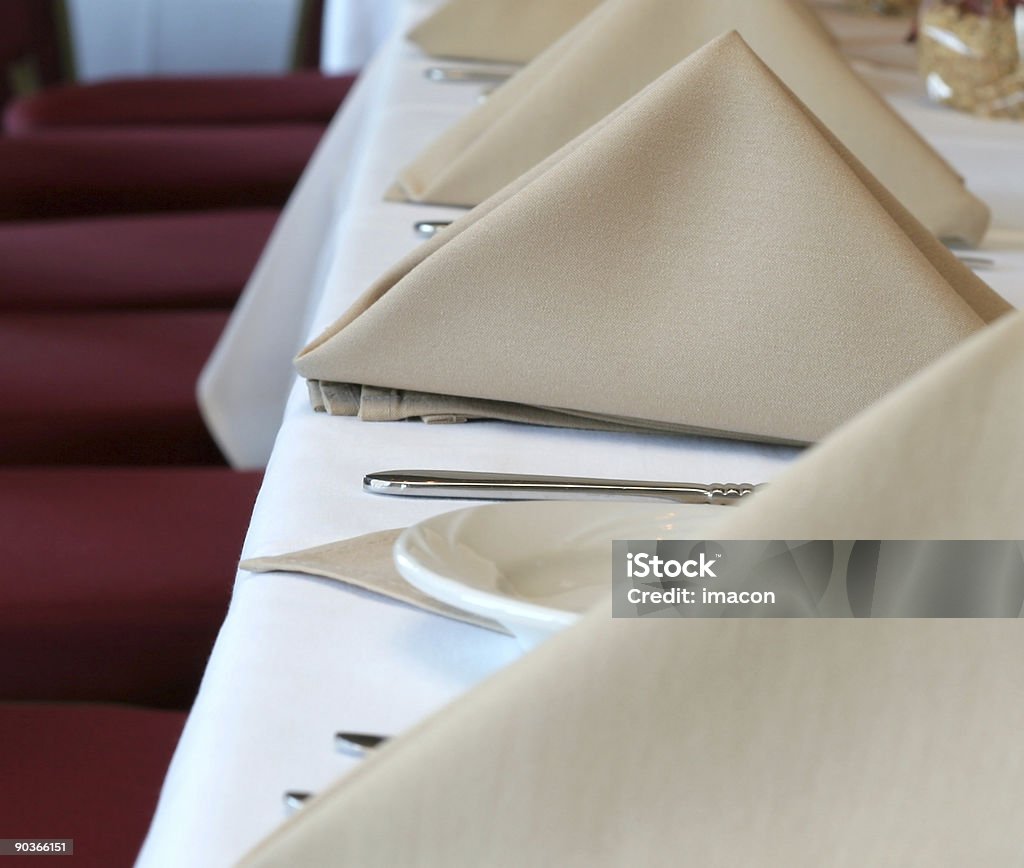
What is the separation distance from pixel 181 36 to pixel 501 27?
2.29 meters

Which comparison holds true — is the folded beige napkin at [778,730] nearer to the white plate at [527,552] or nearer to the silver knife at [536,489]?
the white plate at [527,552]

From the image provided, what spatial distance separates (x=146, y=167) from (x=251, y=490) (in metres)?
1.25

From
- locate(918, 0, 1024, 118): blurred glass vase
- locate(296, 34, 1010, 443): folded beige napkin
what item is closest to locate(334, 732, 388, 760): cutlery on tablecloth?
locate(296, 34, 1010, 443): folded beige napkin

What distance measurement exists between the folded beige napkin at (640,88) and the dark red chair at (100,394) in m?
0.41

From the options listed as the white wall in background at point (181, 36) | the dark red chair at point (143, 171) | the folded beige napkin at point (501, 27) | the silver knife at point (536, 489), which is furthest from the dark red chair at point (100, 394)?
the white wall in background at point (181, 36)

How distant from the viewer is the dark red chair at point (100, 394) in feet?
4.19

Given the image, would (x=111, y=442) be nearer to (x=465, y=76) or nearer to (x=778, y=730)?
(x=465, y=76)

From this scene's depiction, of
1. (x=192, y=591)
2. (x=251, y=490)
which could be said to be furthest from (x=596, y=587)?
(x=251, y=490)

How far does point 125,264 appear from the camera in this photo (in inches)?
68.9

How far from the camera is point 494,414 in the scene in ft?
2.11

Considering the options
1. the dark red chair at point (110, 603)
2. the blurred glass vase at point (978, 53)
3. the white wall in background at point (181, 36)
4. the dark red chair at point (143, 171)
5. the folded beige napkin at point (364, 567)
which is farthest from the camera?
the white wall in background at point (181, 36)

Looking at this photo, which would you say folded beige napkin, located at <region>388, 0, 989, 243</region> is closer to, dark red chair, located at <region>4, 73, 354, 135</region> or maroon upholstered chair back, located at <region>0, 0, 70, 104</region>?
dark red chair, located at <region>4, 73, 354, 135</region>

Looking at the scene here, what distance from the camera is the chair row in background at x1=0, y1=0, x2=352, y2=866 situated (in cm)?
79

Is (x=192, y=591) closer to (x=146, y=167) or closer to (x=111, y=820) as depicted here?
(x=111, y=820)
